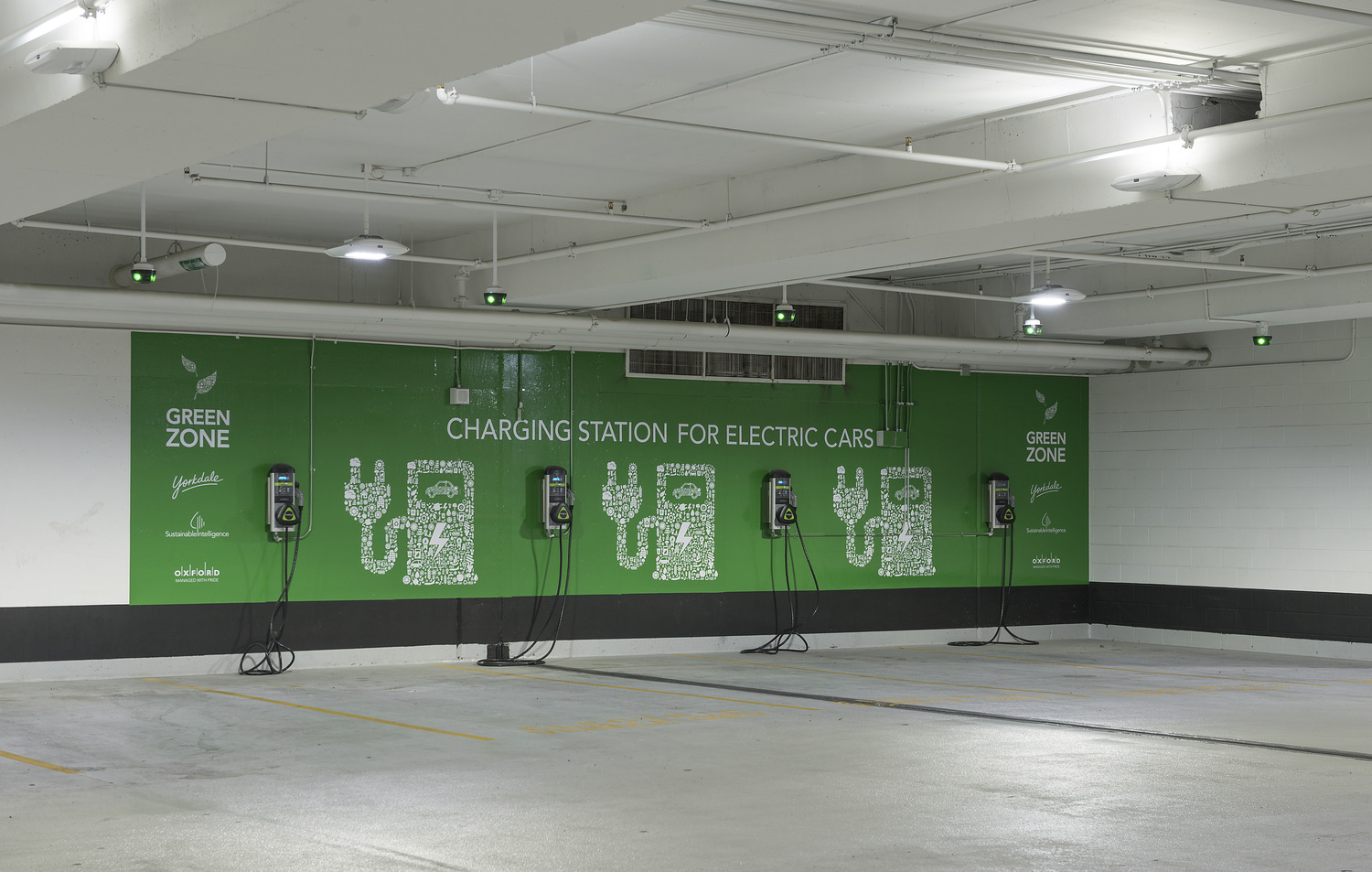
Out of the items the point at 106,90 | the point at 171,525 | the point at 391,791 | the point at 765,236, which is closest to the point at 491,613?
the point at 171,525

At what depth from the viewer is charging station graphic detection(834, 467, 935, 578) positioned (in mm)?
15156

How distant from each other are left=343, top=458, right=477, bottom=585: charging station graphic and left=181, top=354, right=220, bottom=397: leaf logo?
1301mm

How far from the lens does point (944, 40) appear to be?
21.8ft

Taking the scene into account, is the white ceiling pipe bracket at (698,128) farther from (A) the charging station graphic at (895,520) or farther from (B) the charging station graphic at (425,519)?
(A) the charging station graphic at (895,520)

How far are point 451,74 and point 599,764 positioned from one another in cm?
387

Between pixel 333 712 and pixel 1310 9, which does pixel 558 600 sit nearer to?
pixel 333 712

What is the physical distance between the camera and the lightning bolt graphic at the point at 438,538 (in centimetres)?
1309

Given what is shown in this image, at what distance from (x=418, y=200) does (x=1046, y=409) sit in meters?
8.44

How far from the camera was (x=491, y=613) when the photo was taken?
1335 cm

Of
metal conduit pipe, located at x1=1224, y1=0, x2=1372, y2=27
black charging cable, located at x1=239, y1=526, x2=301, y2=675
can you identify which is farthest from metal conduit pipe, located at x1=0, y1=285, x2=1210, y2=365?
metal conduit pipe, located at x1=1224, y1=0, x2=1372, y2=27

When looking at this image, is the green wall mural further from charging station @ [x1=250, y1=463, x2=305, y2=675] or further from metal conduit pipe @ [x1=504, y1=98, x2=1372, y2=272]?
metal conduit pipe @ [x1=504, y1=98, x2=1372, y2=272]

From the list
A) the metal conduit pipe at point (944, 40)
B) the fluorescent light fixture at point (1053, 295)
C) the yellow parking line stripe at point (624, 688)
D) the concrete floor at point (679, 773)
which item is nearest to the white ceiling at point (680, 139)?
the metal conduit pipe at point (944, 40)

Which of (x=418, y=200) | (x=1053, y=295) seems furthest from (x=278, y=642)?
(x=1053, y=295)

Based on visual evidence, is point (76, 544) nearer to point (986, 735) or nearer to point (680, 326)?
point (680, 326)
